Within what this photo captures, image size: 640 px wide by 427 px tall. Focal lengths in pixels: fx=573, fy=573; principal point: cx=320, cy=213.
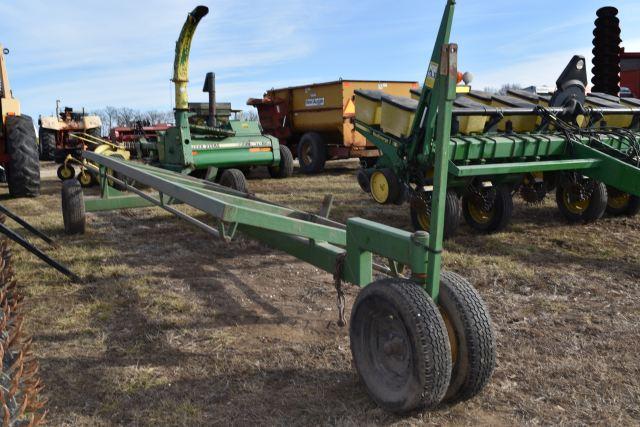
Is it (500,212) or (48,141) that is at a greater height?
(48,141)

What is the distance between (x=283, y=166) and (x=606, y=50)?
586cm

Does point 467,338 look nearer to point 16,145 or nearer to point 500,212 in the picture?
point 500,212

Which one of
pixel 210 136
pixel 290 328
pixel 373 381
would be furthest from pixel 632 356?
pixel 210 136

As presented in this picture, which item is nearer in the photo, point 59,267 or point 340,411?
point 340,411

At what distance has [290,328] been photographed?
3514 millimetres

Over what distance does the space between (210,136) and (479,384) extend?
739 cm

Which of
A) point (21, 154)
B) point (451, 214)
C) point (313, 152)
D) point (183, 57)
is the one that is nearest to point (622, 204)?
point (451, 214)

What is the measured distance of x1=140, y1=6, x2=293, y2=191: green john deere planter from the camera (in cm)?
775

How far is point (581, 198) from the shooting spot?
631cm

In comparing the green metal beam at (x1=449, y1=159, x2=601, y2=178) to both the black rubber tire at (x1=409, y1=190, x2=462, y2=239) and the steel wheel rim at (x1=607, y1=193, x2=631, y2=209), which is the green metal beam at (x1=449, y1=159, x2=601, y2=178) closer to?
the black rubber tire at (x1=409, y1=190, x2=462, y2=239)

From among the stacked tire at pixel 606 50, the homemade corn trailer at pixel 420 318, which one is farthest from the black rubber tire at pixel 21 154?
the stacked tire at pixel 606 50

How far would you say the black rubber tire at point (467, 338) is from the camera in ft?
7.62

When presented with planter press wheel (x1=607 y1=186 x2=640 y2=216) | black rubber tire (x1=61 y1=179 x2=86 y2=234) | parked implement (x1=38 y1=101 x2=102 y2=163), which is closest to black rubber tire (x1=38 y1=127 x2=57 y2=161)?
parked implement (x1=38 y1=101 x2=102 y2=163)

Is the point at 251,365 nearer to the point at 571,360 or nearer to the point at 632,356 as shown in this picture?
the point at 571,360
